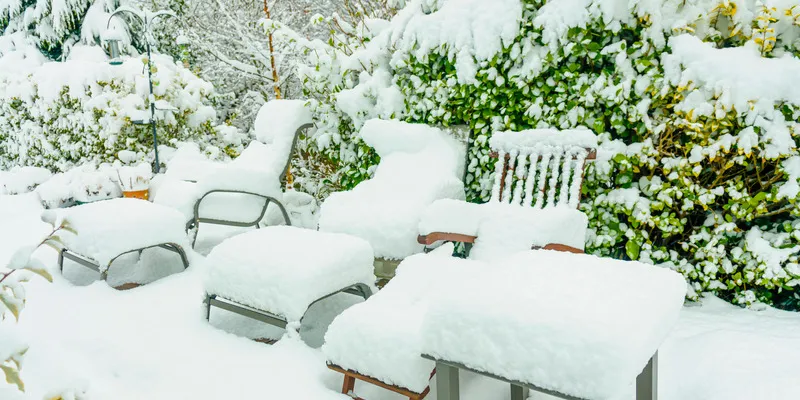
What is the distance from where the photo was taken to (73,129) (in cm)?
667

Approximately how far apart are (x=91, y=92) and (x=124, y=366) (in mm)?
5030

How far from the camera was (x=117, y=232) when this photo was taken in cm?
312

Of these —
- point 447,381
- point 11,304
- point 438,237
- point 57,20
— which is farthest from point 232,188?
point 57,20

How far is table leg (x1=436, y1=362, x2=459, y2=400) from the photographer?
166cm

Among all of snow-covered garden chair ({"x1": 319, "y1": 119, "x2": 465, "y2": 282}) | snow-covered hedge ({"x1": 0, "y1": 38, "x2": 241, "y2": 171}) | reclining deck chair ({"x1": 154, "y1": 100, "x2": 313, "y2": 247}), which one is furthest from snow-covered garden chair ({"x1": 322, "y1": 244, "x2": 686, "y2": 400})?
snow-covered hedge ({"x1": 0, "y1": 38, "x2": 241, "y2": 171})

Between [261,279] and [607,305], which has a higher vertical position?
[607,305]

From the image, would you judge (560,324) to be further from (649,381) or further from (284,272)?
(284,272)

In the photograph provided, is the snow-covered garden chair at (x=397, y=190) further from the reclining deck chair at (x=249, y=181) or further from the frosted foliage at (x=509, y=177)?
the reclining deck chair at (x=249, y=181)

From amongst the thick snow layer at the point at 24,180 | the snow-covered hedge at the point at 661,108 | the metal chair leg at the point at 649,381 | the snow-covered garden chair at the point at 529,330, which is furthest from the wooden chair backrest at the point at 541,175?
the thick snow layer at the point at 24,180

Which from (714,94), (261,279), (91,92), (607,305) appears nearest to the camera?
(607,305)

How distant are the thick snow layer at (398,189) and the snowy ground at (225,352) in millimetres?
474

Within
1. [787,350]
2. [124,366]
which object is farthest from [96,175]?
[787,350]

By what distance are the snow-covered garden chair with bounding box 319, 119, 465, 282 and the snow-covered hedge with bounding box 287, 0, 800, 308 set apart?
23 centimetres

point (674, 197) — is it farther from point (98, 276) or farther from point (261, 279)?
point (98, 276)
